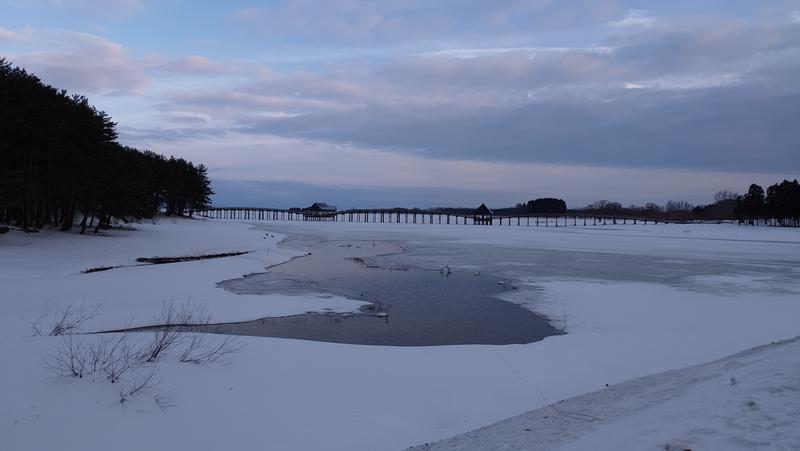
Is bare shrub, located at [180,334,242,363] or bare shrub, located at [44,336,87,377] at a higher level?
bare shrub, located at [44,336,87,377]

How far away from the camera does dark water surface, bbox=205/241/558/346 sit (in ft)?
36.6

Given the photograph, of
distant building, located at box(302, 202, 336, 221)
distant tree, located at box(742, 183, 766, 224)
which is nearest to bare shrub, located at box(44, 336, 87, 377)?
distant tree, located at box(742, 183, 766, 224)

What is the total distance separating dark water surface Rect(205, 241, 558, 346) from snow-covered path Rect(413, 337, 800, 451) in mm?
4272

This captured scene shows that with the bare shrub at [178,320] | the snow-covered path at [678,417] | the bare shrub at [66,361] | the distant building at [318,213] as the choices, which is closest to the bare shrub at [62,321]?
the bare shrub at [178,320]

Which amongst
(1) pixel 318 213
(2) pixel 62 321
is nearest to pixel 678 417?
(2) pixel 62 321

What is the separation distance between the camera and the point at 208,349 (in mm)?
8359

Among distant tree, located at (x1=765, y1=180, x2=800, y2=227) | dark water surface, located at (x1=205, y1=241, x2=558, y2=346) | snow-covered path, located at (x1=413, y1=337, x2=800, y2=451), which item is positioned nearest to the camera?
snow-covered path, located at (x1=413, y1=337, x2=800, y2=451)

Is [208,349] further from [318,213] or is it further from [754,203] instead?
[318,213]

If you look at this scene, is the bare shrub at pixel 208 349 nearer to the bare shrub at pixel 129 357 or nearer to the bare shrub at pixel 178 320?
the bare shrub at pixel 129 357

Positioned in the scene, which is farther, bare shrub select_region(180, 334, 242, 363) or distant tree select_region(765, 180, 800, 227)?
distant tree select_region(765, 180, 800, 227)

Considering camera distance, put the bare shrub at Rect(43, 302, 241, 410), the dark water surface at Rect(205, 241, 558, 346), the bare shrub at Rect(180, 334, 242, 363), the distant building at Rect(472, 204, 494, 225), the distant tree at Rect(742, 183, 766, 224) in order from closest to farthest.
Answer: the bare shrub at Rect(43, 302, 241, 410), the bare shrub at Rect(180, 334, 242, 363), the dark water surface at Rect(205, 241, 558, 346), the distant tree at Rect(742, 183, 766, 224), the distant building at Rect(472, 204, 494, 225)

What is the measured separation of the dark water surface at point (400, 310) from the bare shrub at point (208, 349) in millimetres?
1695

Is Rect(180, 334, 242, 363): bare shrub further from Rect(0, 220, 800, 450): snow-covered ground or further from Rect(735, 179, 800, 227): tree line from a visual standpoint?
Rect(735, 179, 800, 227): tree line

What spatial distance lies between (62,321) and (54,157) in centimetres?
2413
